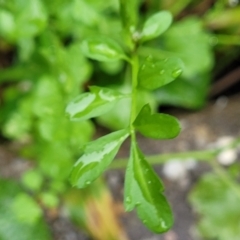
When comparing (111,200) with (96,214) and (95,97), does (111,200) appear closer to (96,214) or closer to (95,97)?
(96,214)

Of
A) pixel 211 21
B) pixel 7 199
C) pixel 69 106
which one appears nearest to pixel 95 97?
pixel 69 106

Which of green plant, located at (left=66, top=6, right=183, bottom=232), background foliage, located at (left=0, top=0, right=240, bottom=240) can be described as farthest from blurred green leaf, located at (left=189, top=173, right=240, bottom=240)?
green plant, located at (left=66, top=6, right=183, bottom=232)

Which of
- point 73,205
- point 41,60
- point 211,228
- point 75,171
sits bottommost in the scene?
point 211,228

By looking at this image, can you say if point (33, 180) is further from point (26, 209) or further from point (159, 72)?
point (159, 72)

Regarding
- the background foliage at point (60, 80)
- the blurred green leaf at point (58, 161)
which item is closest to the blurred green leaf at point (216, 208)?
the background foliage at point (60, 80)

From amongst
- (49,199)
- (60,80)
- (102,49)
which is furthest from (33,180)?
(102,49)

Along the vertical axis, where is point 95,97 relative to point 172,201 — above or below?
above

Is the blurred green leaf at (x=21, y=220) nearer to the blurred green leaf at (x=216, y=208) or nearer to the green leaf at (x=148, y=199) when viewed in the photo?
the blurred green leaf at (x=216, y=208)
